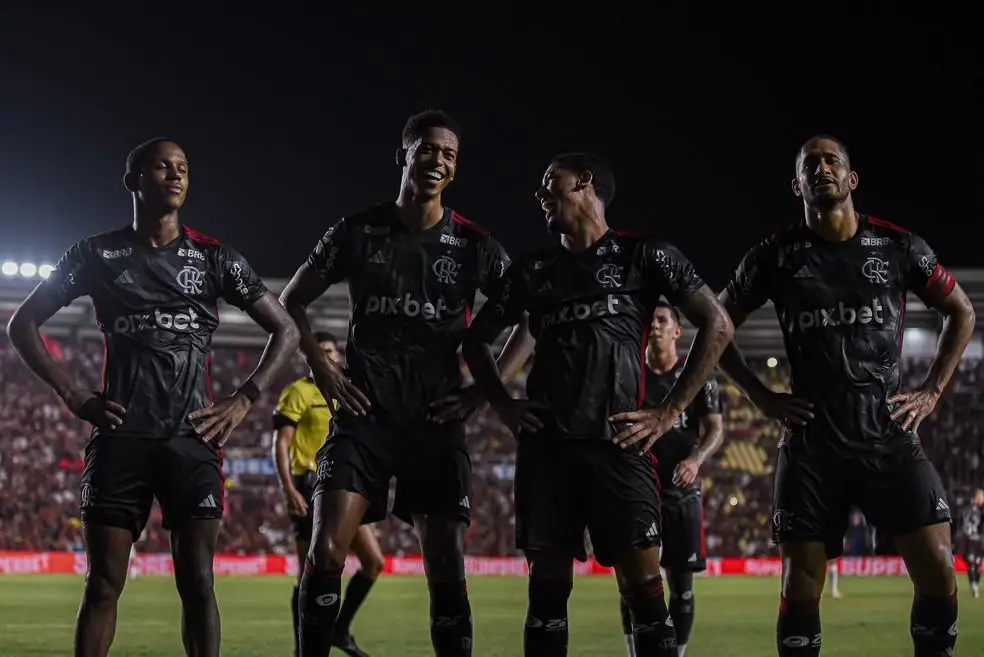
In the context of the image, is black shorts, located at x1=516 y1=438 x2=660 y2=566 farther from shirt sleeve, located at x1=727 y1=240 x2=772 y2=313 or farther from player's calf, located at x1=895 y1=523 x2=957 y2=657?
player's calf, located at x1=895 y1=523 x2=957 y2=657

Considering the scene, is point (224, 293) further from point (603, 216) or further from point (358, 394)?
point (603, 216)

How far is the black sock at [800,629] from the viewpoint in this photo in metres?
5.43

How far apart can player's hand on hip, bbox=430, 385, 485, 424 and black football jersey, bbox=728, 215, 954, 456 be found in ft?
4.77

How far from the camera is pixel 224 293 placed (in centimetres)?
586

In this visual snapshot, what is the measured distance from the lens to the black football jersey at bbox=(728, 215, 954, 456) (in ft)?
18.0

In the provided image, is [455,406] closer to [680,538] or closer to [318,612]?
[318,612]

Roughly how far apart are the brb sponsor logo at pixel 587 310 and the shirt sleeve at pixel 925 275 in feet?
4.74

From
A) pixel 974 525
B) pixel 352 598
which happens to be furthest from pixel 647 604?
pixel 974 525

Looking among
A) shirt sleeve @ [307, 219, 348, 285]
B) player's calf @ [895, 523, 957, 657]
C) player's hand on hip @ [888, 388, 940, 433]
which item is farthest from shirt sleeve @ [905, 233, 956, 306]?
shirt sleeve @ [307, 219, 348, 285]

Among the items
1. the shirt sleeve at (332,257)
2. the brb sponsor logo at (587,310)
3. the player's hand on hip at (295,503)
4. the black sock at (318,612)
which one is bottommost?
the black sock at (318,612)

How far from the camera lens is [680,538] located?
834 centimetres

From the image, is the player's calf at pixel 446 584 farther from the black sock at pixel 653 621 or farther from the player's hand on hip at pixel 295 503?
the player's hand on hip at pixel 295 503

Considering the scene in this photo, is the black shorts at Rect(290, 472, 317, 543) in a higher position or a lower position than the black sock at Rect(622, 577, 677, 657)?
higher

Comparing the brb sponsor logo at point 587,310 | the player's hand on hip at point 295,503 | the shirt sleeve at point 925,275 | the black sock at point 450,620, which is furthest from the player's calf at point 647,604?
the player's hand on hip at point 295,503
